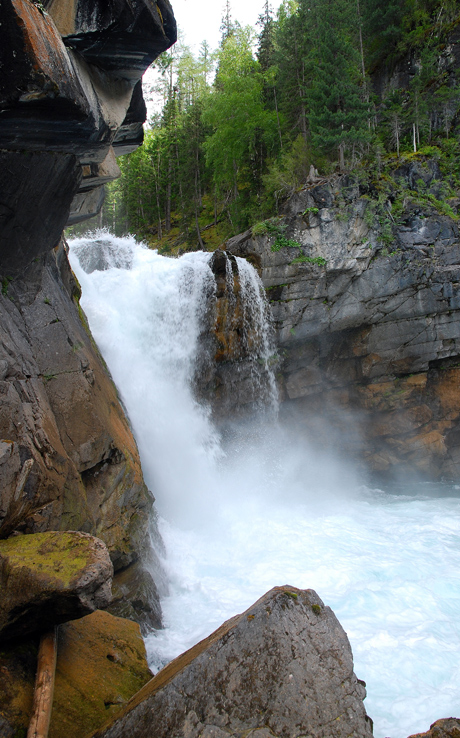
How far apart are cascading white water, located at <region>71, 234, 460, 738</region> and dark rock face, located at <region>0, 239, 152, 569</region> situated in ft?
7.07

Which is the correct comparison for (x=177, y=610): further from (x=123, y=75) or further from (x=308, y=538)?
(x=123, y=75)

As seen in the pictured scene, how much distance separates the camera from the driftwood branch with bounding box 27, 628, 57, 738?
304 centimetres

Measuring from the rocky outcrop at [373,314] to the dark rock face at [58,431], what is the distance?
8307 millimetres

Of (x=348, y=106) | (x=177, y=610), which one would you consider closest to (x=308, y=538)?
(x=177, y=610)

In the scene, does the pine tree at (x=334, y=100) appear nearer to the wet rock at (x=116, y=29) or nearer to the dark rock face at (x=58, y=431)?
the wet rock at (x=116, y=29)

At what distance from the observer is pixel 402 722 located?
5004 mm

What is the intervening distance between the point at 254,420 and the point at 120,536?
8412 mm

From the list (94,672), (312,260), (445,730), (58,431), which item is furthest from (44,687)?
(312,260)

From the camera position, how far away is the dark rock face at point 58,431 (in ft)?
15.6

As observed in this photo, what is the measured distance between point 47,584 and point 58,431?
2.78 meters

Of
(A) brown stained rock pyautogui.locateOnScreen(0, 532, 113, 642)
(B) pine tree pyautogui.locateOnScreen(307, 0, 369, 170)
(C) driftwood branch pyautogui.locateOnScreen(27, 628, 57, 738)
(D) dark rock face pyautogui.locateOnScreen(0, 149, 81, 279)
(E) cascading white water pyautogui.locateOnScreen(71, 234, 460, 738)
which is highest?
(B) pine tree pyautogui.locateOnScreen(307, 0, 369, 170)

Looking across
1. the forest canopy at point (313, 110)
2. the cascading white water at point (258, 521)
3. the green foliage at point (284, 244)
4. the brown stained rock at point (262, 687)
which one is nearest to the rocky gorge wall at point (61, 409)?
the brown stained rock at point (262, 687)

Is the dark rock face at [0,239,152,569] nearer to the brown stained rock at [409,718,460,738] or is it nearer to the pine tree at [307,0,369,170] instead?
the brown stained rock at [409,718,460,738]

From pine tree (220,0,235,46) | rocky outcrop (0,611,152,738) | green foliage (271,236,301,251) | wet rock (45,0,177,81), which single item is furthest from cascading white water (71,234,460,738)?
pine tree (220,0,235,46)
